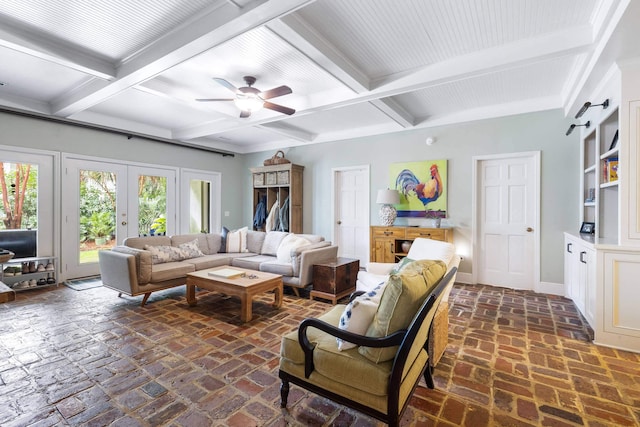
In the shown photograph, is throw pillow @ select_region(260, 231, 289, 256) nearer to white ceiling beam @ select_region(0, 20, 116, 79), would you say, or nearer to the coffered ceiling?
the coffered ceiling

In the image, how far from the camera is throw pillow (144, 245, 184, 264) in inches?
166

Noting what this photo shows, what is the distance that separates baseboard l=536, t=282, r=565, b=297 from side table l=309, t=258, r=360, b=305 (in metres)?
2.77

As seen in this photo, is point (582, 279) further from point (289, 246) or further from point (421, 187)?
point (289, 246)

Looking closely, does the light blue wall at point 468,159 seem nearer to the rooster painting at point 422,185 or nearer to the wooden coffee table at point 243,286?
the rooster painting at point 422,185

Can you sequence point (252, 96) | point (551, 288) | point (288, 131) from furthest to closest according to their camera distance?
point (288, 131) < point (551, 288) < point (252, 96)

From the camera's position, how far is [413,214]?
5188 mm

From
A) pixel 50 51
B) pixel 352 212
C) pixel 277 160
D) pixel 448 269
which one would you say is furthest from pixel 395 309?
pixel 277 160

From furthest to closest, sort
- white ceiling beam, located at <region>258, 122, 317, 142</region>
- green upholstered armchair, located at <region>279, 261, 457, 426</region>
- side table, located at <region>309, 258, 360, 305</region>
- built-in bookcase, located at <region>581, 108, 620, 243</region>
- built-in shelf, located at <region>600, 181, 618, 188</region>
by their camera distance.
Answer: white ceiling beam, located at <region>258, 122, 317, 142</region>, side table, located at <region>309, 258, 360, 305</region>, built-in bookcase, located at <region>581, 108, 620, 243</region>, built-in shelf, located at <region>600, 181, 618, 188</region>, green upholstered armchair, located at <region>279, 261, 457, 426</region>

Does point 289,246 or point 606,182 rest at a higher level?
point 606,182

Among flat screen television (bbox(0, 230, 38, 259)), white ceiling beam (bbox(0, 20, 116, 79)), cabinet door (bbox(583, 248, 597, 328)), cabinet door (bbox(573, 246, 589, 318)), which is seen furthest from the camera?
flat screen television (bbox(0, 230, 38, 259))

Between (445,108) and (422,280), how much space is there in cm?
388

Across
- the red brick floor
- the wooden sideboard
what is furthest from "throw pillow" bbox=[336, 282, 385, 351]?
the wooden sideboard

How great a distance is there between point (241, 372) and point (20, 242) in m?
4.50

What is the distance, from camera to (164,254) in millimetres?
4316
